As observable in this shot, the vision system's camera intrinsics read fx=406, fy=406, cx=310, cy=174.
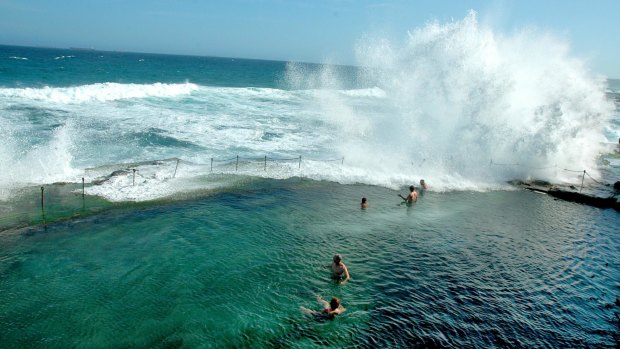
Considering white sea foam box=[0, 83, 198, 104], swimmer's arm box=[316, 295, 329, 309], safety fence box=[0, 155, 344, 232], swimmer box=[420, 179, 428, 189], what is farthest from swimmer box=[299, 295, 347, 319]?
white sea foam box=[0, 83, 198, 104]

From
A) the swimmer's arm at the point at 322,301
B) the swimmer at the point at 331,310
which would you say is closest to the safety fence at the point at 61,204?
the swimmer's arm at the point at 322,301

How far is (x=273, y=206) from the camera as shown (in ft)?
61.8

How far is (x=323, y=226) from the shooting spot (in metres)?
16.9

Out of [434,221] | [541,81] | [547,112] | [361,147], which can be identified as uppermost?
[541,81]

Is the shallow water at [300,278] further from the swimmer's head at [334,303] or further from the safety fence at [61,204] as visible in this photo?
the safety fence at [61,204]

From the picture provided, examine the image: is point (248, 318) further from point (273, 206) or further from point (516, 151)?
point (516, 151)

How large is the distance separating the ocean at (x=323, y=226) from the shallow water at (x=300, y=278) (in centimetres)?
7

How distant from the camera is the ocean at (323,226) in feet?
35.1

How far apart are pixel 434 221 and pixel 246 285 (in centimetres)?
965

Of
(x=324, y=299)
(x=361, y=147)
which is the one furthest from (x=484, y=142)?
(x=324, y=299)

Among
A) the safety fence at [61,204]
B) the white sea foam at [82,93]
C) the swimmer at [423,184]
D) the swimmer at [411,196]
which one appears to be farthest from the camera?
the white sea foam at [82,93]

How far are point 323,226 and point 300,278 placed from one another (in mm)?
4400

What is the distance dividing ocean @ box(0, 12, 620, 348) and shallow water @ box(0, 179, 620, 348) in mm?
65

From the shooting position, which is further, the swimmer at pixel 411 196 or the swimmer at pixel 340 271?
the swimmer at pixel 411 196
